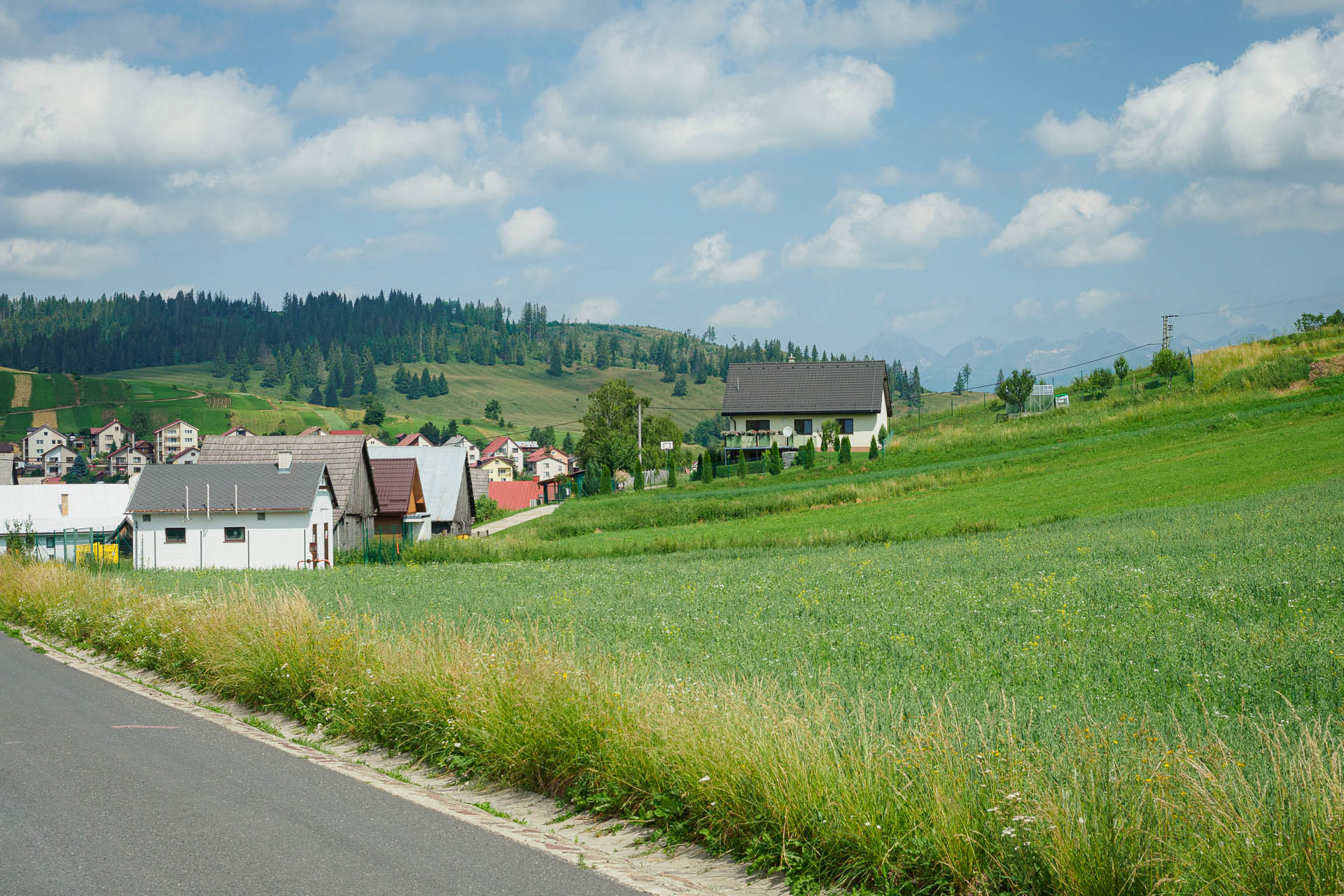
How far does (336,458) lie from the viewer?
5047 centimetres

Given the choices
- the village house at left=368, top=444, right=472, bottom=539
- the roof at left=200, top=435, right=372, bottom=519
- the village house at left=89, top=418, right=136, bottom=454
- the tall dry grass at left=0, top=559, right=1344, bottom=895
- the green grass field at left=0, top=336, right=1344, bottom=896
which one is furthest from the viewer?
the village house at left=89, top=418, right=136, bottom=454

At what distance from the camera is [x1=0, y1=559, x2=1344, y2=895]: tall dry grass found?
5109 mm

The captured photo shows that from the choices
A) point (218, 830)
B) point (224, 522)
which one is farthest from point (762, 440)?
point (218, 830)

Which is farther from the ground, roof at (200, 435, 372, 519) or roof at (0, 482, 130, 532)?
roof at (200, 435, 372, 519)

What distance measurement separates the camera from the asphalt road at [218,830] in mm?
5988

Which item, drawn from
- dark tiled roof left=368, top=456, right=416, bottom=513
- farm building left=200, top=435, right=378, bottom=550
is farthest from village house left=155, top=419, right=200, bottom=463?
farm building left=200, top=435, right=378, bottom=550

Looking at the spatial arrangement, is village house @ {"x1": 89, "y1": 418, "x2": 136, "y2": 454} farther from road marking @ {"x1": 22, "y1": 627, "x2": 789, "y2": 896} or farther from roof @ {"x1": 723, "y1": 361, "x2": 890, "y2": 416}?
road marking @ {"x1": 22, "y1": 627, "x2": 789, "y2": 896}

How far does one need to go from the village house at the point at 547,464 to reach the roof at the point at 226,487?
12732cm

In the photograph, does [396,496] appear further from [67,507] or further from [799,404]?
[799,404]

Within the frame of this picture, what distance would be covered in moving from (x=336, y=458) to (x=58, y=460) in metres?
148

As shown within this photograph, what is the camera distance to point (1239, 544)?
18.5m

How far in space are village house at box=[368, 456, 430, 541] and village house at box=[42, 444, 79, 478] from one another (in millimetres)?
136143

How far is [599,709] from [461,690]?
1.75 m

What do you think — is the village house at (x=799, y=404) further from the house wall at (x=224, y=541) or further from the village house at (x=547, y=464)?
the village house at (x=547, y=464)
